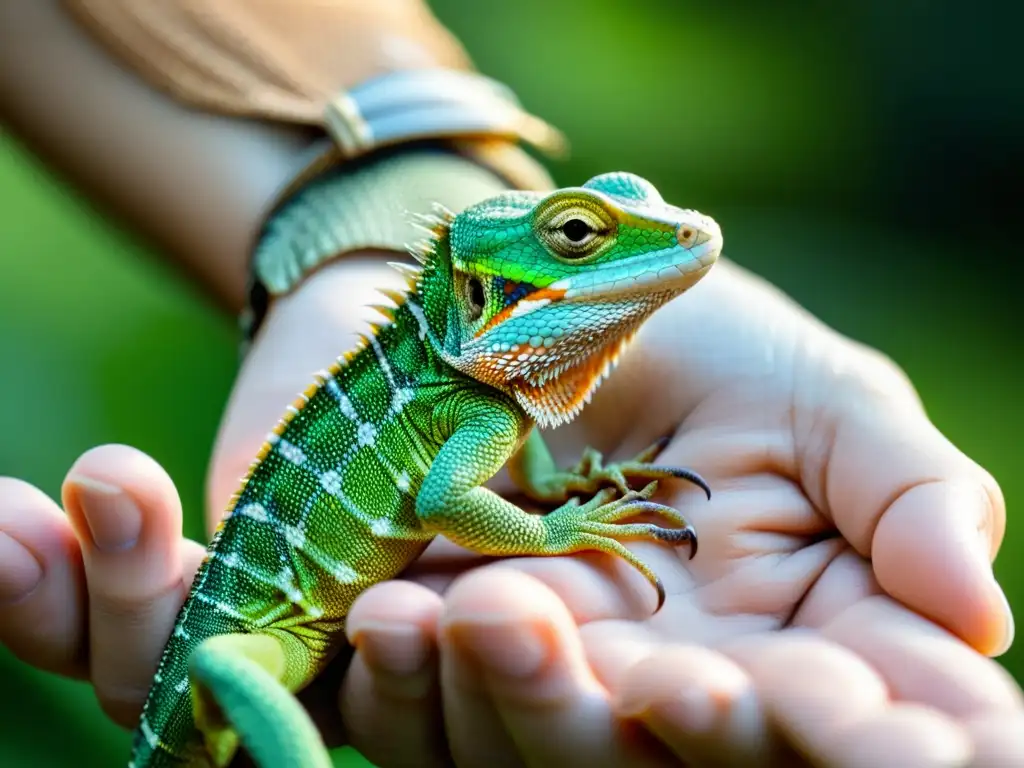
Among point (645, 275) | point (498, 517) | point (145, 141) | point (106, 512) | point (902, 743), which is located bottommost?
point (106, 512)

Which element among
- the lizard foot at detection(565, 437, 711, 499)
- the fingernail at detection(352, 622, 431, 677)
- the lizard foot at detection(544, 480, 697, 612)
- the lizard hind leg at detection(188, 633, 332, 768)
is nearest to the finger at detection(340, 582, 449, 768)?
the fingernail at detection(352, 622, 431, 677)

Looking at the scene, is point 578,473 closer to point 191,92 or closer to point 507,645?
point 507,645

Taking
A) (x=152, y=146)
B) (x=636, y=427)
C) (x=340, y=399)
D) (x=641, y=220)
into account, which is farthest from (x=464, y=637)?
(x=152, y=146)

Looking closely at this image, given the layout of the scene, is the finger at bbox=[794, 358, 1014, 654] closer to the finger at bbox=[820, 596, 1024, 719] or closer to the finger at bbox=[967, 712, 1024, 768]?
the finger at bbox=[820, 596, 1024, 719]

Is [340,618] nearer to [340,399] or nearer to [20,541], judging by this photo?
[340,399]

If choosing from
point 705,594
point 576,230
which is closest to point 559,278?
point 576,230
